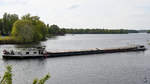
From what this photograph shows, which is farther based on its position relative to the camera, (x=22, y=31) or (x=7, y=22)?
(x=7, y=22)

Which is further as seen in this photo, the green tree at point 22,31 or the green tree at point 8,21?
the green tree at point 8,21

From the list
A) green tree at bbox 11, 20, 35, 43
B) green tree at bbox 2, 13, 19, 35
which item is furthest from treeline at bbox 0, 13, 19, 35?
green tree at bbox 11, 20, 35, 43

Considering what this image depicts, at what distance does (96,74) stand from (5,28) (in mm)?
120501

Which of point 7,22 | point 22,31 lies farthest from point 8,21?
point 22,31

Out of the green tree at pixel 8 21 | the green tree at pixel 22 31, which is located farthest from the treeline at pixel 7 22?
the green tree at pixel 22 31

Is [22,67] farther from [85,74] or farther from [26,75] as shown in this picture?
[85,74]

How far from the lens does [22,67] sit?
4653 centimetres

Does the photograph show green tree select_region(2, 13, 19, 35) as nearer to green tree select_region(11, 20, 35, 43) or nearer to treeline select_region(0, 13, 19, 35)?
treeline select_region(0, 13, 19, 35)

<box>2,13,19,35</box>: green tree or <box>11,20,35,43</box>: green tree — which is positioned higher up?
<box>2,13,19,35</box>: green tree

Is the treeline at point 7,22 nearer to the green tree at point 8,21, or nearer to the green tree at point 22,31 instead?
the green tree at point 8,21

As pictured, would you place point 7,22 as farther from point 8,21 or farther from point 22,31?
point 22,31

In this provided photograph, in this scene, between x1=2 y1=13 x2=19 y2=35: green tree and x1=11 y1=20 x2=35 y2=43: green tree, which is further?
x1=2 y1=13 x2=19 y2=35: green tree

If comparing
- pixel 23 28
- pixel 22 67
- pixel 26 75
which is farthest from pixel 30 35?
pixel 26 75

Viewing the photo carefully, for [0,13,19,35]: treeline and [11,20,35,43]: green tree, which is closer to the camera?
[11,20,35,43]: green tree
